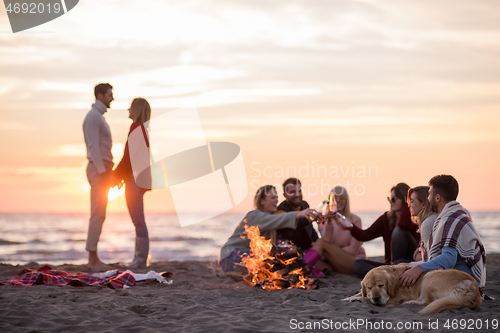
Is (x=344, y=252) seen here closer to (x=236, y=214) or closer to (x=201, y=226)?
(x=236, y=214)

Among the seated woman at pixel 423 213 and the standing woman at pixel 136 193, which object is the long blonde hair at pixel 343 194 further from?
the standing woman at pixel 136 193

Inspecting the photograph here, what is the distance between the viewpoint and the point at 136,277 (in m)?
5.86

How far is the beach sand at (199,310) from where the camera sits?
3615mm

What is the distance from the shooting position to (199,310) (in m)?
4.30

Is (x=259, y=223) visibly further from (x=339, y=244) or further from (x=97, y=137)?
(x=97, y=137)

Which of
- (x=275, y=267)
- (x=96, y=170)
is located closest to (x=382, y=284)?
(x=275, y=267)

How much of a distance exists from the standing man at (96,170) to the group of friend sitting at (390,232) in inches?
89.9

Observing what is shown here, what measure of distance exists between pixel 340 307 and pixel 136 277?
2.82 meters

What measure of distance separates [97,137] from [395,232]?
4.79 metres

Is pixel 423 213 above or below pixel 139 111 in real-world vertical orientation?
below

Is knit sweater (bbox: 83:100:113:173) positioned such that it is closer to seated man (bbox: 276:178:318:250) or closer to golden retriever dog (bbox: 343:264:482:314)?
seated man (bbox: 276:178:318:250)

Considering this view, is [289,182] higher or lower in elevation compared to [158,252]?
higher

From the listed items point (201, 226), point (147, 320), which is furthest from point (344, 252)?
point (201, 226)

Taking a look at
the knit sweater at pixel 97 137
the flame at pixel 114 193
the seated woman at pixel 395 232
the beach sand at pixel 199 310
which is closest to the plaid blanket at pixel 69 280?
the beach sand at pixel 199 310
